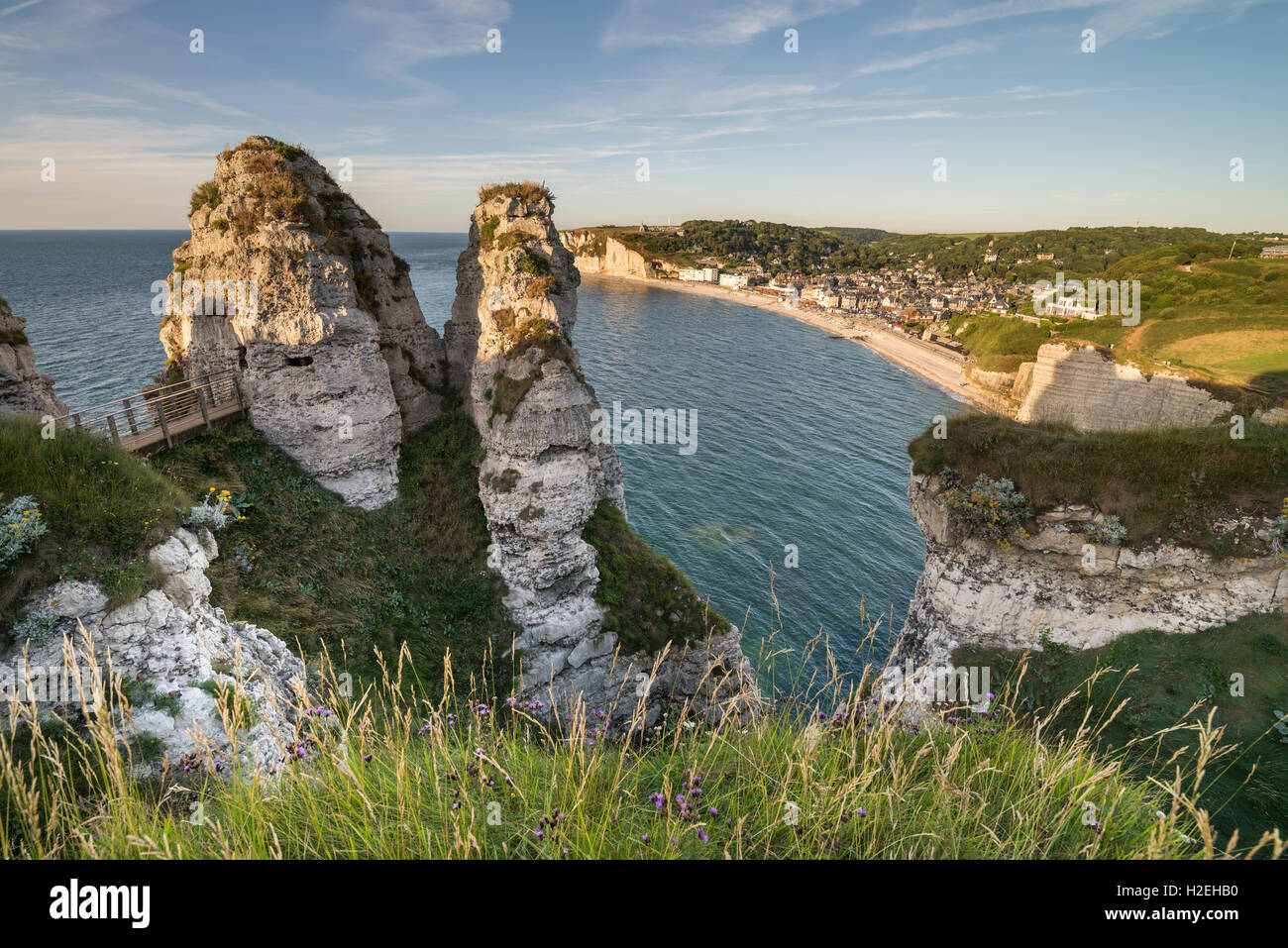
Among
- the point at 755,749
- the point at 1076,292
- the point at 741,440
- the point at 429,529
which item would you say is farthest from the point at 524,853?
the point at 1076,292

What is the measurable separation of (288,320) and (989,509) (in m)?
26.8

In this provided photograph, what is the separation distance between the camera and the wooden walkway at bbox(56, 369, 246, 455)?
18.9 metres

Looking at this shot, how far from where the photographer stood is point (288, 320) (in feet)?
71.5

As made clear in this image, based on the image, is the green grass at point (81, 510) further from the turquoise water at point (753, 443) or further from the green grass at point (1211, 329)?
the green grass at point (1211, 329)

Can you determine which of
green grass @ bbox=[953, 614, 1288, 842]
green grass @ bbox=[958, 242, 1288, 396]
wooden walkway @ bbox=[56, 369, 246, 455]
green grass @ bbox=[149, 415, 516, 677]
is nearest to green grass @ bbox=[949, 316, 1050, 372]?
green grass @ bbox=[958, 242, 1288, 396]

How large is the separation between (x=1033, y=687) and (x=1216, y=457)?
9.45 meters

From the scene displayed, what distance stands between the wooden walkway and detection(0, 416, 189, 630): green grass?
3.70 meters

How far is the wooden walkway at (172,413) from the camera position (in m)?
18.9

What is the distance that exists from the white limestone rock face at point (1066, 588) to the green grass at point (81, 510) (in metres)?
24.4

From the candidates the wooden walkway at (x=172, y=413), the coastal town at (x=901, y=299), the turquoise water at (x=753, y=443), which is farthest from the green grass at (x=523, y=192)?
the coastal town at (x=901, y=299)

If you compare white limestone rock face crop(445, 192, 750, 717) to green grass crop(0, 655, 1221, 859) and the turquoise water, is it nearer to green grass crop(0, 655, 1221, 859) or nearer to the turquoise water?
the turquoise water

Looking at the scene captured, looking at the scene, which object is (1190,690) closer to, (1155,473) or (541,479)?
(1155,473)

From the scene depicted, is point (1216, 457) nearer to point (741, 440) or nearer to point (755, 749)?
point (755, 749)

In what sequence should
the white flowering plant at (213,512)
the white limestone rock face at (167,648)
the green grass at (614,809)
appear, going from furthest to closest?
the white flowering plant at (213,512) → the white limestone rock face at (167,648) → the green grass at (614,809)
